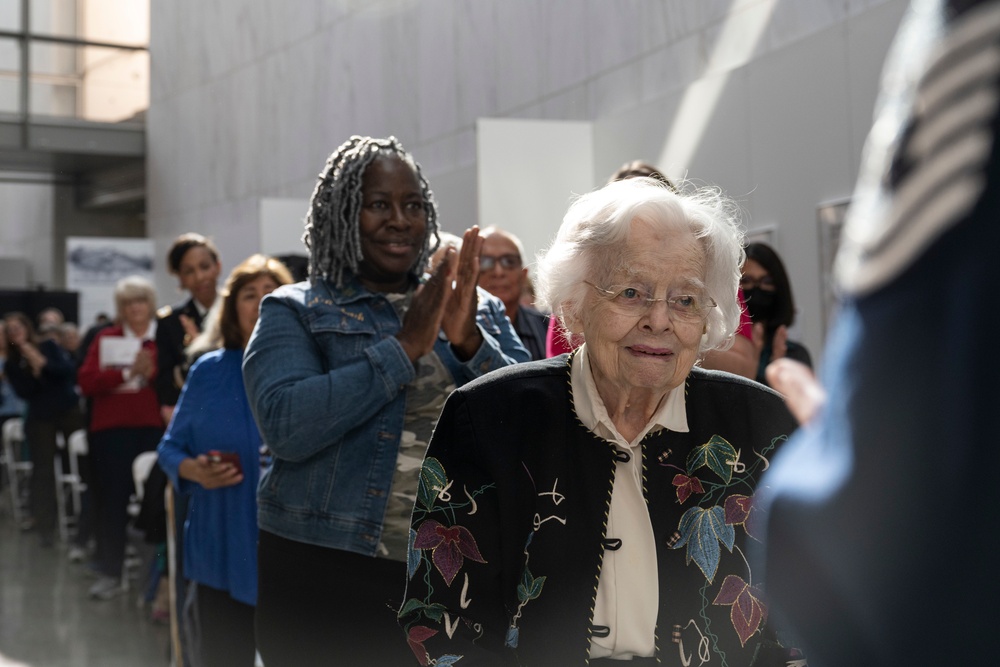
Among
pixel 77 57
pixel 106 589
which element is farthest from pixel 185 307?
pixel 77 57

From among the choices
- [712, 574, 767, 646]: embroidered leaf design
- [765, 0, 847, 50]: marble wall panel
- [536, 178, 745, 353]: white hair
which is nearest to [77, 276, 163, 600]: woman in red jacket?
[765, 0, 847, 50]: marble wall panel

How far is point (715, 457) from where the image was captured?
187 cm

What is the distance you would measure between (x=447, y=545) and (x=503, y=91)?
8.48 m

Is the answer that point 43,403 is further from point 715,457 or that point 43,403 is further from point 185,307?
point 715,457

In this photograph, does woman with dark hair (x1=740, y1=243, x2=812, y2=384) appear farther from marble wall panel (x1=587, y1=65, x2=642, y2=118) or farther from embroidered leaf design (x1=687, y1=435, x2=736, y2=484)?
marble wall panel (x1=587, y1=65, x2=642, y2=118)

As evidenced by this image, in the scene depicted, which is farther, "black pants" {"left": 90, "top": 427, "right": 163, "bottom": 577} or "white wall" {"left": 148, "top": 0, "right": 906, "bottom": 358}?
"black pants" {"left": 90, "top": 427, "right": 163, "bottom": 577}

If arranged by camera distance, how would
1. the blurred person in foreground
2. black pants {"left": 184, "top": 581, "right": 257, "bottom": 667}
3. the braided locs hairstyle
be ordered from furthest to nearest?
1. black pants {"left": 184, "top": 581, "right": 257, "bottom": 667}
2. the braided locs hairstyle
3. the blurred person in foreground

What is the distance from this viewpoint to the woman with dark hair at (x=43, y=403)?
1011 cm

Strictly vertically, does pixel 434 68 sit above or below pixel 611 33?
above

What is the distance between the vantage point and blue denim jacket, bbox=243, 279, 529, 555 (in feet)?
8.29

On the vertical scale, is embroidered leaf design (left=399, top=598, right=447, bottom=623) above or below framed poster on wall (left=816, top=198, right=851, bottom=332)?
below

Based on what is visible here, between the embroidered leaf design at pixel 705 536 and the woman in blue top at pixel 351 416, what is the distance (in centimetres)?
90

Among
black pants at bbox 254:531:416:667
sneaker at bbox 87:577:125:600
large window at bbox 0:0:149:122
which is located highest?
large window at bbox 0:0:149:122

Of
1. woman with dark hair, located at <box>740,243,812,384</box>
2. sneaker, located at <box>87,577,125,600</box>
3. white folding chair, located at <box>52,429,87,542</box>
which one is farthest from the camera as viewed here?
white folding chair, located at <box>52,429,87,542</box>
